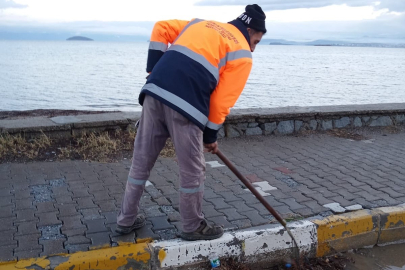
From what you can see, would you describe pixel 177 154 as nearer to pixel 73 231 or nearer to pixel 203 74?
pixel 203 74

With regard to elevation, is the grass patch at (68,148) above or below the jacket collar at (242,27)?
below

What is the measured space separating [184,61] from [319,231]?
1.89 m

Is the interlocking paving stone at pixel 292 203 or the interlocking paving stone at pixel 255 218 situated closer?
the interlocking paving stone at pixel 255 218

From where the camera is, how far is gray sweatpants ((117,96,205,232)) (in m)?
3.33

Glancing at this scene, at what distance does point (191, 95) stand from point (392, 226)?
7.88 feet

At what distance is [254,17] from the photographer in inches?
137

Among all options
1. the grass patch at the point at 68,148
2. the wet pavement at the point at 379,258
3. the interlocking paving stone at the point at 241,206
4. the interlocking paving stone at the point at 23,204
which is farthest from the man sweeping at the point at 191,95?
the grass patch at the point at 68,148

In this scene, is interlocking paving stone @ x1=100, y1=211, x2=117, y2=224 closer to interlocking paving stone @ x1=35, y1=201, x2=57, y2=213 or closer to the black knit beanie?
interlocking paving stone @ x1=35, y1=201, x2=57, y2=213

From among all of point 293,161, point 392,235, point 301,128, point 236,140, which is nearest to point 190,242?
point 392,235

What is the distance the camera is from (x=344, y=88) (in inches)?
1008

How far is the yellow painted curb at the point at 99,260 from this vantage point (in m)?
3.16

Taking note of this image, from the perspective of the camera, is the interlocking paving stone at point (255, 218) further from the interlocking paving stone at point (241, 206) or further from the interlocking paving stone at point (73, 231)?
the interlocking paving stone at point (73, 231)

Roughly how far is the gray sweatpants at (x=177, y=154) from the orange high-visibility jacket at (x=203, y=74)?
11 centimetres

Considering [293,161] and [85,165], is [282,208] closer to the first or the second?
[293,161]
